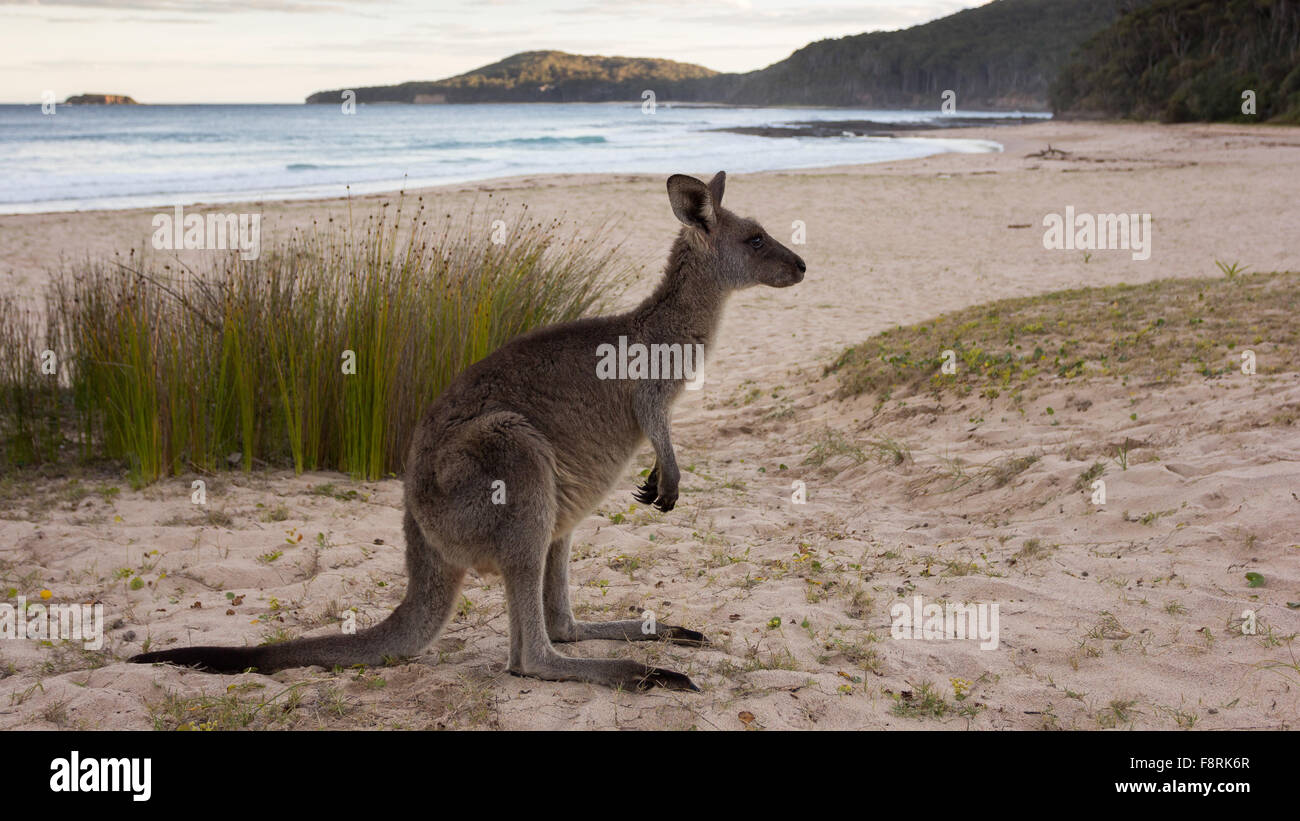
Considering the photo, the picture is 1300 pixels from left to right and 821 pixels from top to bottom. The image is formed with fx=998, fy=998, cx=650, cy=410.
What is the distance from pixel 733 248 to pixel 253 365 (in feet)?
10.4

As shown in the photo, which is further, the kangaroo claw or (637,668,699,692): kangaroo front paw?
the kangaroo claw

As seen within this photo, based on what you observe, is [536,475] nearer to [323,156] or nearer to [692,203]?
[692,203]

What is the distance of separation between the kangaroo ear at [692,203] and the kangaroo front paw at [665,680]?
158 centimetres

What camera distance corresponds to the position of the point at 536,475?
3078 millimetres

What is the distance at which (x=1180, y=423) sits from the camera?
5520mm

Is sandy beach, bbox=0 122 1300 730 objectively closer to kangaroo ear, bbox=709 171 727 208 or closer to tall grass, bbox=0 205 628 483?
tall grass, bbox=0 205 628 483

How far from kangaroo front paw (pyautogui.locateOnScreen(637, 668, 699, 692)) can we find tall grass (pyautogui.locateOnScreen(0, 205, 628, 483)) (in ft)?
9.63

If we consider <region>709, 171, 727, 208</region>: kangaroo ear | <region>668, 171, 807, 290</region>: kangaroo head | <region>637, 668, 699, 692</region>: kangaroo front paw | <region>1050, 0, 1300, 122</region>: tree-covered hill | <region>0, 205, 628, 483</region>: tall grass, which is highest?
<region>1050, 0, 1300, 122</region>: tree-covered hill

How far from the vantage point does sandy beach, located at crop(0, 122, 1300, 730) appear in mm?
3092

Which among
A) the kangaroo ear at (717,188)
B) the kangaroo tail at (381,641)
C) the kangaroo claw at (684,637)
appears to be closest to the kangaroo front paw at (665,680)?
the kangaroo claw at (684,637)

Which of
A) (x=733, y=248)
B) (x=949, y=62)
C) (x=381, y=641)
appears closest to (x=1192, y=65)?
(x=733, y=248)

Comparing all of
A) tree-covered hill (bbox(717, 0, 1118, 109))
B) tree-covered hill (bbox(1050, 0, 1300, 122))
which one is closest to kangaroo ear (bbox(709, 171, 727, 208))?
tree-covered hill (bbox(1050, 0, 1300, 122))

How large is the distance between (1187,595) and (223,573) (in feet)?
13.0
